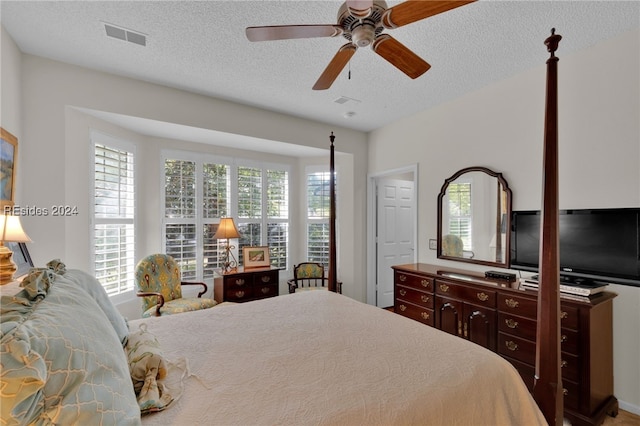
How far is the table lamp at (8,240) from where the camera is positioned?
63.3 inches

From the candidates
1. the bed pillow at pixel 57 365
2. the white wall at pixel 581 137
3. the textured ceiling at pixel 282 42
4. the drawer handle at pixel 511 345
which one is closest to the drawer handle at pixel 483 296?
the drawer handle at pixel 511 345

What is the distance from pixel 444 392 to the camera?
3.62 feet

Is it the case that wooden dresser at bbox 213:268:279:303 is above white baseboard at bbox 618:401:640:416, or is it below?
above

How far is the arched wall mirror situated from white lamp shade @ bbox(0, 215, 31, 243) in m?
3.67

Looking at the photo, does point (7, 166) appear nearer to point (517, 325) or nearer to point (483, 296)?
point (483, 296)

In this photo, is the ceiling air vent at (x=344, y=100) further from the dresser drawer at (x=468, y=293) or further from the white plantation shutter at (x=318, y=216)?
the dresser drawer at (x=468, y=293)

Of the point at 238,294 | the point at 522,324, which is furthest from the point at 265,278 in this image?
the point at 522,324

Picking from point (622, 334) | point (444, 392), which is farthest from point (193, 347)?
point (622, 334)

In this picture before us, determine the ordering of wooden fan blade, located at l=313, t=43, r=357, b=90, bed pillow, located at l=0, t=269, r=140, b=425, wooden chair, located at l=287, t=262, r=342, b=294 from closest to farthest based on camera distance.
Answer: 1. bed pillow, located at l=0, t=269, r=140, b=425
2. wooden fan blade, located at l=313, t=43, r=357, b=90
3. wooden chair, located at l=287, t=262, r=342, b=294

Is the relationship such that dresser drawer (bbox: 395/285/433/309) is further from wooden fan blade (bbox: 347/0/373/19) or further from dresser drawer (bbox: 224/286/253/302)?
wooden fan blade (bbox: 347/0/373/19)

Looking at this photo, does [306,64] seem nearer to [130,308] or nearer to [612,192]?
[612,192]

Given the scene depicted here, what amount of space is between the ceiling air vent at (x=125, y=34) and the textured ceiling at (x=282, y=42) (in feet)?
0.16

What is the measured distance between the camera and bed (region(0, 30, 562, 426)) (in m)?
0.72

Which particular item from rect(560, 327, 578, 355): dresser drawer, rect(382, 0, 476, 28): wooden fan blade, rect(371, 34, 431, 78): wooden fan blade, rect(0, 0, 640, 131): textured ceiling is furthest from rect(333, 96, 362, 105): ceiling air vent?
rect(560, 327, 578, 355): dresser drawer
